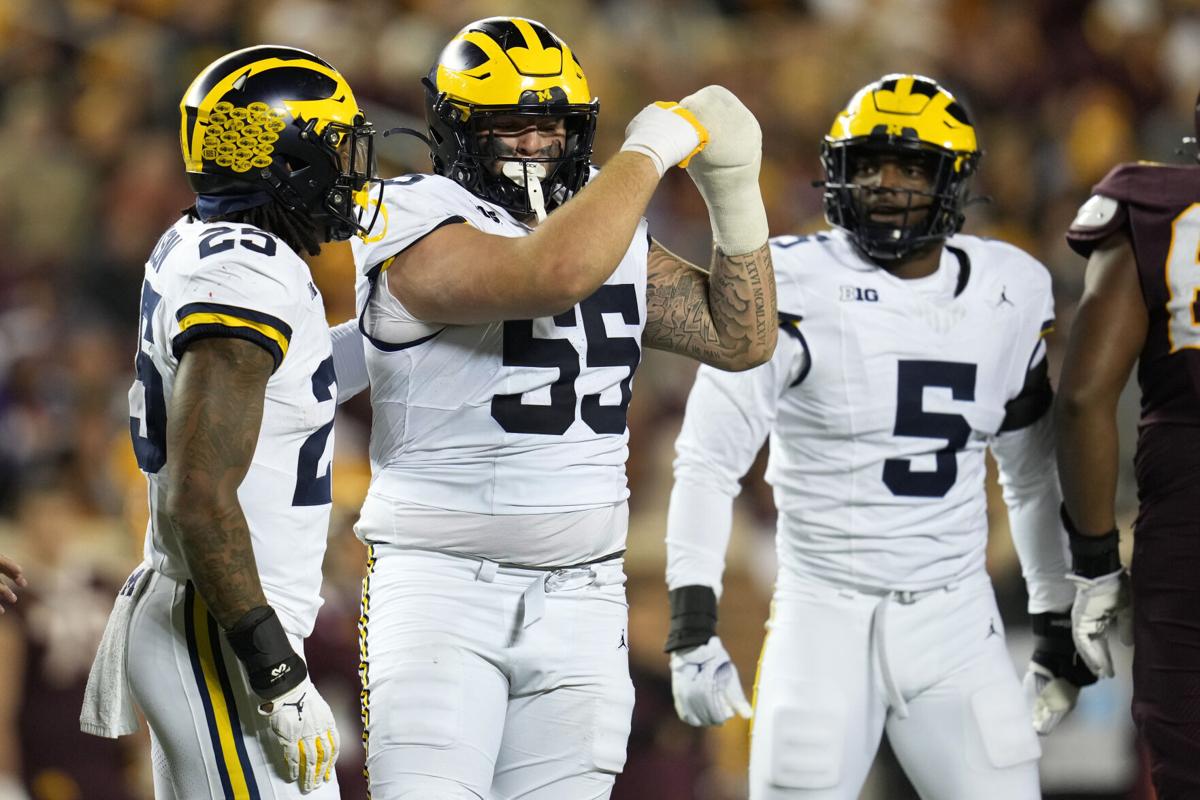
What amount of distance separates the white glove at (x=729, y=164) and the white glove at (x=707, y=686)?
0.97m

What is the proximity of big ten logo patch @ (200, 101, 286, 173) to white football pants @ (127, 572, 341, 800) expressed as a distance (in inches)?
28.8

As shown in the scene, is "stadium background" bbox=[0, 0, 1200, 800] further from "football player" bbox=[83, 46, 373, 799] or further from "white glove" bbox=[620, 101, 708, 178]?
"white glove" bbox=[620, 101, 708, 178]

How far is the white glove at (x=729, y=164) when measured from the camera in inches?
123

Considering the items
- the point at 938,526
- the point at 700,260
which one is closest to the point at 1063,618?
the point at 938,526

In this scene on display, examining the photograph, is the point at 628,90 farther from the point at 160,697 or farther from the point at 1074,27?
the point at 160,697

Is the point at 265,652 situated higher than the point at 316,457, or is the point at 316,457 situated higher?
the point at 316,457

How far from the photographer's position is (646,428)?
6.25m

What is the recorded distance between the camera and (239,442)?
98.6 inches

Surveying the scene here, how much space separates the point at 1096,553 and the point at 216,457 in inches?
80.7

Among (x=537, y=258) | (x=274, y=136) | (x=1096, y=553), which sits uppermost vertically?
(x=274, y=136)

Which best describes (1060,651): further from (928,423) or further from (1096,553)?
(928,423)

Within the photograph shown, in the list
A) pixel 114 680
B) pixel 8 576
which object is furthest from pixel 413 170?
pixel 114 680

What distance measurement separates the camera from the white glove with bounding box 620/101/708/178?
2.93 meters

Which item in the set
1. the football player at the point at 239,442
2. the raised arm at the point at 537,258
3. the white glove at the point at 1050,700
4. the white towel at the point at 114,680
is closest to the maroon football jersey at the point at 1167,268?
the white glove at the point at 1050,700
